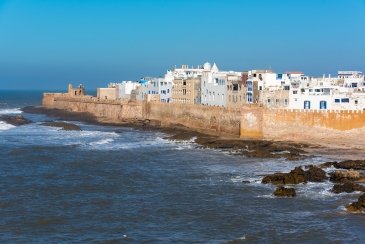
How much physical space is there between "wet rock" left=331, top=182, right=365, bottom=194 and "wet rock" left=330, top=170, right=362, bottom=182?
1353mm

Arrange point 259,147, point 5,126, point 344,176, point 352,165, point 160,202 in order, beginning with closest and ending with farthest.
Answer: point 160,202, point 344,176, point 352,165, point 259,147, point 5,126

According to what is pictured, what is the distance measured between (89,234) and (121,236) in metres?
0.96

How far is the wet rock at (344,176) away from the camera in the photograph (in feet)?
80.6

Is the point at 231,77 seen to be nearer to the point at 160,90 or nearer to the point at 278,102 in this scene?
the point at 278,102

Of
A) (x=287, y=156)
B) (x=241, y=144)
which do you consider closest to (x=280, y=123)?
(x=241, y=144)

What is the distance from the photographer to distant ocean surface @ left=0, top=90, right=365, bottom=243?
1725cm

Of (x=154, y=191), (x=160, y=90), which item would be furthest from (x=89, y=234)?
(x=160, y=90)

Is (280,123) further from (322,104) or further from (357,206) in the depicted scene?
(357,206)

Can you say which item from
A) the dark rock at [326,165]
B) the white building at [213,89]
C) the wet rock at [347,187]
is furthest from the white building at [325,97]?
the wet rock at [347,187]

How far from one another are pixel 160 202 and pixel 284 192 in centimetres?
457

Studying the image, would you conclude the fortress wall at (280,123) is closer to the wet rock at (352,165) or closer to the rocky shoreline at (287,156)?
the rocky shoreline at (287,156)

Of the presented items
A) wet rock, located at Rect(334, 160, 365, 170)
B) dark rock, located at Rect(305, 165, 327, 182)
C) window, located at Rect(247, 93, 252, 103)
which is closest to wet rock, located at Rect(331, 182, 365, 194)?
dark rock, located at Rect(305, 165, 327, 182)

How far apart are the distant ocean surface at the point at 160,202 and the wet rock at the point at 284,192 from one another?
1.36 ft

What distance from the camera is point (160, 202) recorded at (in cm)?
2116
